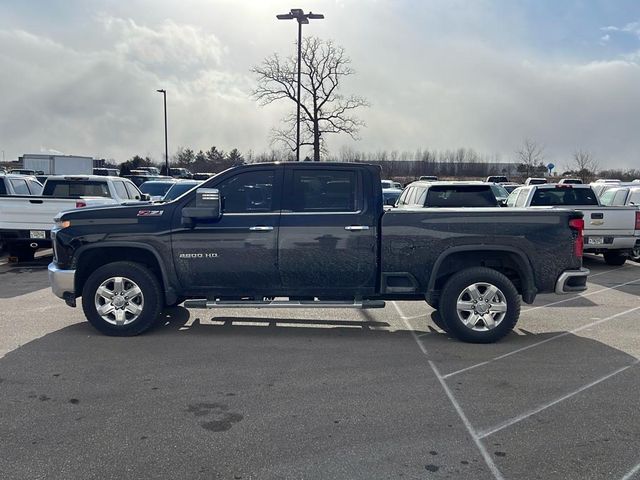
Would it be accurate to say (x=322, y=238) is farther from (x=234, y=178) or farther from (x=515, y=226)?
(x=515, y=226)

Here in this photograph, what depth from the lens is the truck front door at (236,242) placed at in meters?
6.14

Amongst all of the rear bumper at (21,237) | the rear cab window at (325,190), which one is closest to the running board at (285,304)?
the rear cab window at (325,190)

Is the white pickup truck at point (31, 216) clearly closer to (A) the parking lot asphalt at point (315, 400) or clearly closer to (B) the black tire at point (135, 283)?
(A) the parking lot asphalt at point (315, 400)

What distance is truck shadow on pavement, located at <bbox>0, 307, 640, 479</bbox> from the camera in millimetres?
3510

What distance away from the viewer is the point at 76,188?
12.5 m

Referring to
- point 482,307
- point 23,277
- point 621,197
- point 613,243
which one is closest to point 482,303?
point 482,307

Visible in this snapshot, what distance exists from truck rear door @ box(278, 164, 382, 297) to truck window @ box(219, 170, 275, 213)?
8.9 inches

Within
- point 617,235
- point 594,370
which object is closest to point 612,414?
point 594,370

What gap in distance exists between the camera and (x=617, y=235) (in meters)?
11.4

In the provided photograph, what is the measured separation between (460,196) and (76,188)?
8.62m

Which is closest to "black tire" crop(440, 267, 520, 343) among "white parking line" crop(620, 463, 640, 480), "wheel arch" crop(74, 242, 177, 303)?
"white parking line" crop(620, 463, 640, 480)

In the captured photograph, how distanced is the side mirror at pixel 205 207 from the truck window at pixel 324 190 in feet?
2.92

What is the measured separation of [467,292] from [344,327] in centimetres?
163

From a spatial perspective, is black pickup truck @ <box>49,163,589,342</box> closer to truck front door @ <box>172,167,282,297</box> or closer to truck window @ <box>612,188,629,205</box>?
truck front door @ <box>172,167,282,297</box>
